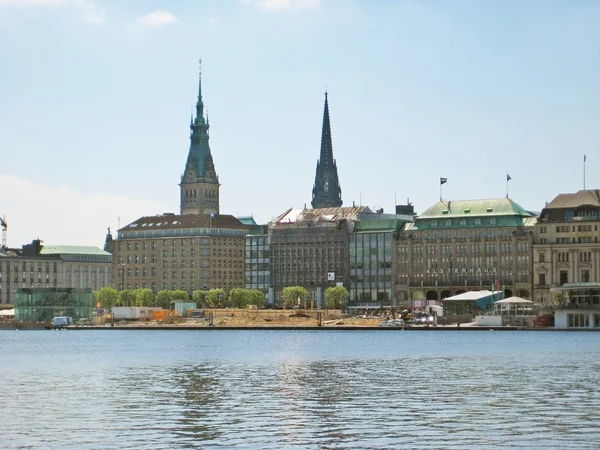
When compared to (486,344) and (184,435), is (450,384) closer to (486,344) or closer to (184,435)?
(184,435)

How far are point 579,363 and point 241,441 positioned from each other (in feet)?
173

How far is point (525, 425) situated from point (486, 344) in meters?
87.0

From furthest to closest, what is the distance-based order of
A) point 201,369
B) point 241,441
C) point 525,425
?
point 201,369 → point 525,425 → point 241,441

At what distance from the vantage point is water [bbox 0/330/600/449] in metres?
52.3

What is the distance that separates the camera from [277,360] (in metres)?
109

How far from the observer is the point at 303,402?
66.1 m

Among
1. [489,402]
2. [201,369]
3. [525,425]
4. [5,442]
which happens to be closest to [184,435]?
[5,442]

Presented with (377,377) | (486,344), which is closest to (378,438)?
(377,377)

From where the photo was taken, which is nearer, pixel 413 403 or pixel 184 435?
pixel 184 435

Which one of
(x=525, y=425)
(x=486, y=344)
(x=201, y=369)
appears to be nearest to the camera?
(x=525, y=425)

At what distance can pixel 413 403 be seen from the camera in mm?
65062

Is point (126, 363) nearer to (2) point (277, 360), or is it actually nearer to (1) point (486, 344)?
(2) point (277, 360)

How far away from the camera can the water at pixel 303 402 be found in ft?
172

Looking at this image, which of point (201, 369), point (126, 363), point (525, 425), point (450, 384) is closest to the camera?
point (525, 425)
